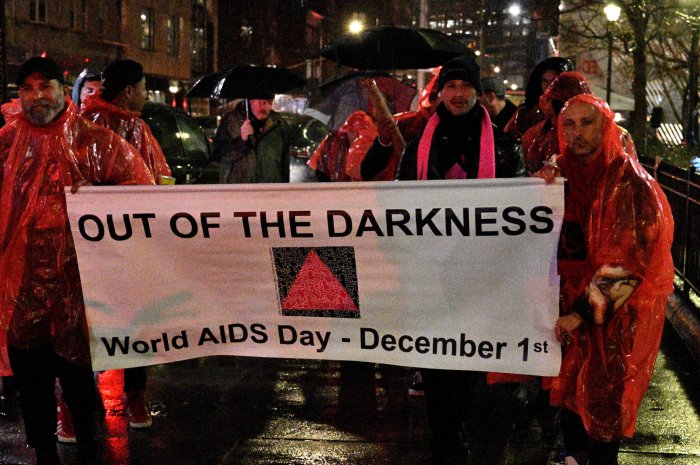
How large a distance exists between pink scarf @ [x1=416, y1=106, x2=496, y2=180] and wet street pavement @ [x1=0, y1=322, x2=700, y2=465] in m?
1.52

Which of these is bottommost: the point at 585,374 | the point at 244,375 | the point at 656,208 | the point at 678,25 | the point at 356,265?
the point at 244,375

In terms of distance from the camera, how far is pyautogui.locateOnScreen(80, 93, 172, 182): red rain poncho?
513 centimetres

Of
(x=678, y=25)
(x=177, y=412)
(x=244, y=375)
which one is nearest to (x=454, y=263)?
(x=177, y=412)

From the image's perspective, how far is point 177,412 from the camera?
5.50m

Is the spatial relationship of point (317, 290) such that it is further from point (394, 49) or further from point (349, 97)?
point (349, 97)

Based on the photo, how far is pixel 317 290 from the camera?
4.08 meters

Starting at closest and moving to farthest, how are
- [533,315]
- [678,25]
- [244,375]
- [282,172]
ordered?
[533,315]
[244,375]
[282,172]
[678,25]

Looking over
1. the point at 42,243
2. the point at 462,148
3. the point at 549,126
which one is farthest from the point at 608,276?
the point at 42,243

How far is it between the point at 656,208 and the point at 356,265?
1.28m

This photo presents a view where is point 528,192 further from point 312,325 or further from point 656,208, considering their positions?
point 312,325

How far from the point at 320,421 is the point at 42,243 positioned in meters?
1.98

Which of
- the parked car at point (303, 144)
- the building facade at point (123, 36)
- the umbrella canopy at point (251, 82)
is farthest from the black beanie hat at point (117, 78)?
the building facade at point (123, 36)

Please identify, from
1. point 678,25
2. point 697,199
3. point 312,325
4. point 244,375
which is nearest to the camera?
point 312,325

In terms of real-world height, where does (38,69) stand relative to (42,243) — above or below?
above
